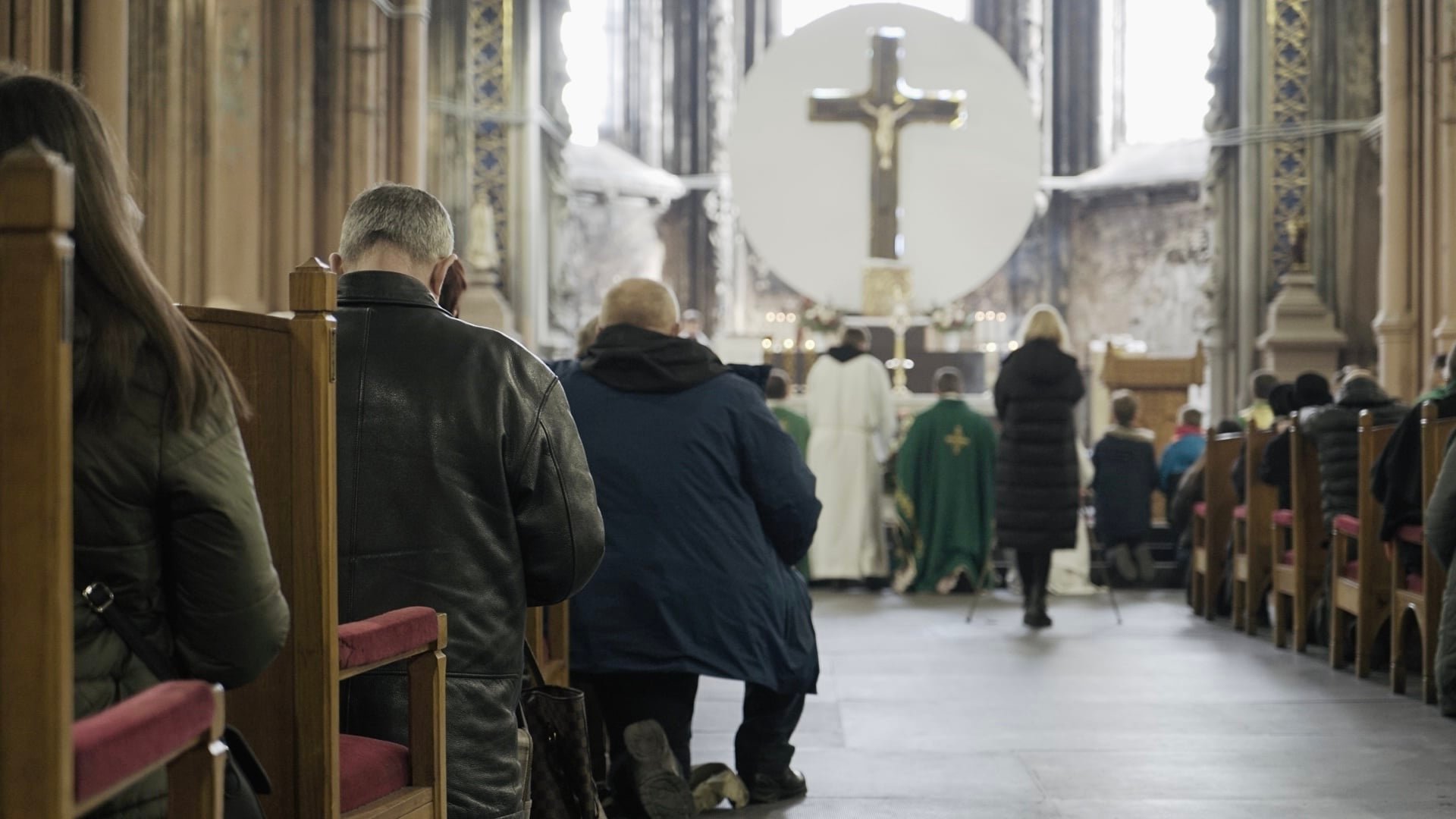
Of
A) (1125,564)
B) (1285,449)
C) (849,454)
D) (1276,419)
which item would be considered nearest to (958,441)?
(849,454)

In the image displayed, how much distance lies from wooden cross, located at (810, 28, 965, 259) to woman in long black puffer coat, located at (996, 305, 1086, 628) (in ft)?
26.8

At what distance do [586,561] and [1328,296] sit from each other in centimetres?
1311

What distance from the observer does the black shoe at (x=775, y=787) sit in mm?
4355

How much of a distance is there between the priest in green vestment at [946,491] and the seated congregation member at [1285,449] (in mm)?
2583

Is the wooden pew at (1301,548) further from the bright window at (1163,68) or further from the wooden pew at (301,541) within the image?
the bright window at (1163,68)

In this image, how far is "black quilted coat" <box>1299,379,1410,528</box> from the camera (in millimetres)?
6648

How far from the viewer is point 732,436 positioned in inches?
168

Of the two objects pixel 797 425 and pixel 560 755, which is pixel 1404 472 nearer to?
pixel 560 755

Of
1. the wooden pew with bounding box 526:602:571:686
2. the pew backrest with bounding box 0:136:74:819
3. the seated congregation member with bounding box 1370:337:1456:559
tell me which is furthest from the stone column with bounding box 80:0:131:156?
the pew backrest with bounding box 0:136:74:819

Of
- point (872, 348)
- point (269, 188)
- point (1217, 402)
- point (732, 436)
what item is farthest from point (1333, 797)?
point (1217, 402)

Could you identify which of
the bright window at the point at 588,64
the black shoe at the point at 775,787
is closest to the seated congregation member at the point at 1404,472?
the black shoe at the point at 775,787

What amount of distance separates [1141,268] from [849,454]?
9.48 metres

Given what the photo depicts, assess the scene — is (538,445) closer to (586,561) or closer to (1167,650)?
(586,561)

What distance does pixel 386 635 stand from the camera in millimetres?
2312
